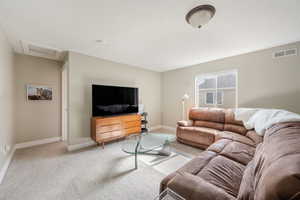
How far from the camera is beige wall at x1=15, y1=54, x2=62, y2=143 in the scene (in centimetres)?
303

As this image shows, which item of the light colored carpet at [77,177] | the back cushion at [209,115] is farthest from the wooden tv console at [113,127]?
the back cushion at [209,115]

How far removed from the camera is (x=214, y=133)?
273cm

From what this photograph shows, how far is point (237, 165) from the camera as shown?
1.50 meters

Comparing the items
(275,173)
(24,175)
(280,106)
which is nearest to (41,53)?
(24,175)

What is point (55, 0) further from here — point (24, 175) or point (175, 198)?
point (24, 175)

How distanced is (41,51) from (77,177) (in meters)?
3.04

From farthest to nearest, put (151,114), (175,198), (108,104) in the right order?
(151,114)
(108,104)
(175,198)

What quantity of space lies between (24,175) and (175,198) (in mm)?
2464

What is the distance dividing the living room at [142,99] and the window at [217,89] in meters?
0.03

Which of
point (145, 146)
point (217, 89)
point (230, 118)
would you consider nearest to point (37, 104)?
point (145, 146)

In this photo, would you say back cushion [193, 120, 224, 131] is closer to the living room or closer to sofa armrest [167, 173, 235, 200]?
the living room

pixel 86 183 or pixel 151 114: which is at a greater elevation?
pixel 151 114

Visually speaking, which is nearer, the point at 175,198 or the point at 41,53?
the point at 175,198

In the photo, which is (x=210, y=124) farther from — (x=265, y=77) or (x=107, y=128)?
(x=107, y=128)
